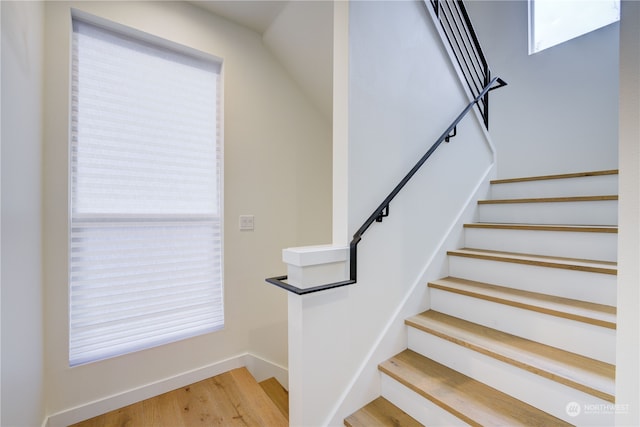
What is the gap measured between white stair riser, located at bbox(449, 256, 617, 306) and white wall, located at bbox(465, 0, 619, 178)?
198 cm

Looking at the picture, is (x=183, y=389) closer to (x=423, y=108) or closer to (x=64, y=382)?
(x=64, y=382)

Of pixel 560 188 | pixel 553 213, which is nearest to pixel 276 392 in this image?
pixel 553 213

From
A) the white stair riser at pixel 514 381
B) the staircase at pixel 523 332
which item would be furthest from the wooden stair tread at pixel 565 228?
the white stair riser at pixel 514 381

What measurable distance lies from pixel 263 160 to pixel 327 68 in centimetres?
89

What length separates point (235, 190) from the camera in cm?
212

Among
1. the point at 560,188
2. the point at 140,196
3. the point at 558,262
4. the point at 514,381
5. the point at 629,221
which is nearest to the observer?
the point at 629,221

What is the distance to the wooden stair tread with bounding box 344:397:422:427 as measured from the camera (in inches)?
49.5

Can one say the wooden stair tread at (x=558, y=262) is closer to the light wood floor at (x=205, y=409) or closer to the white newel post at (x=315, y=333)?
the white newel post at (x=315, y=333)

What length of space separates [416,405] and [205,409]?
1.23 metres

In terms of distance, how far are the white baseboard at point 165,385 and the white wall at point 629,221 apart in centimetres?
208

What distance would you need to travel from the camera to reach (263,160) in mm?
2270

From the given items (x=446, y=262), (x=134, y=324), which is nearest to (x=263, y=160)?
(x=134, y=324)

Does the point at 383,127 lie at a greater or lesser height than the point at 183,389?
greater

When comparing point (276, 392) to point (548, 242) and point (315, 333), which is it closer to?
point (315, 333)
